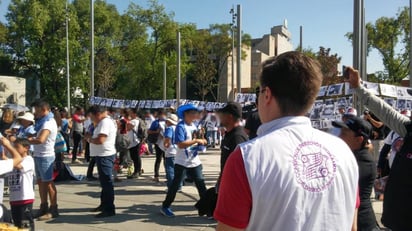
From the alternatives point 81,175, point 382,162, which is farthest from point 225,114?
point 81,175

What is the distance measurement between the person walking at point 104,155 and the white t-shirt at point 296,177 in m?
5.31

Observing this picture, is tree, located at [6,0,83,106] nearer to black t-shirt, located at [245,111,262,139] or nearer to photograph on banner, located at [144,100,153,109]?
photograph on banner, located at [144,100,153,109]

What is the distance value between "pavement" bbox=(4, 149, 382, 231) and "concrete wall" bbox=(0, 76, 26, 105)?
93.9ft

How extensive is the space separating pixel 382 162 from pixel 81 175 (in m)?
6.90

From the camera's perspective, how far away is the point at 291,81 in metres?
1.61

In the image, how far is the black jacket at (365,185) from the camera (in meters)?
3.21

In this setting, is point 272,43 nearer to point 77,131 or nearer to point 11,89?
point 11,89

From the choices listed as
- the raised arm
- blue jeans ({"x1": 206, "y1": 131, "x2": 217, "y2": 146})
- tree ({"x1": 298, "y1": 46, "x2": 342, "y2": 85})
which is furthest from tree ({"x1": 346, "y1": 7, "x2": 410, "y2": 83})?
the raised arm

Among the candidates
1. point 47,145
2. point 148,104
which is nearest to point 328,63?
point 148,104

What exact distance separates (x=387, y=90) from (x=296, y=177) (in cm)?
820

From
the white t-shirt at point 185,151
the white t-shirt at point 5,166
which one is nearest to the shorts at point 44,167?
the white t-shirt at point 185,151

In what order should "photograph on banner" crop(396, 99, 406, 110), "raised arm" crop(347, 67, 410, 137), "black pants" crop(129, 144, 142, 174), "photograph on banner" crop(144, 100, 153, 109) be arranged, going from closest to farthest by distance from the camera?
"raised arm" crop(347, 67, 410, 137) < "photograph on banner" crop(396, 99, 406, 110) < "black pants" crop(129, 144, 142, 174) < "photograph on banner" crop(144, 100, 153, 109)

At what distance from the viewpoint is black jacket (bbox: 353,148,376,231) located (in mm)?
3211

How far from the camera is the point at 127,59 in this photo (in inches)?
1670
